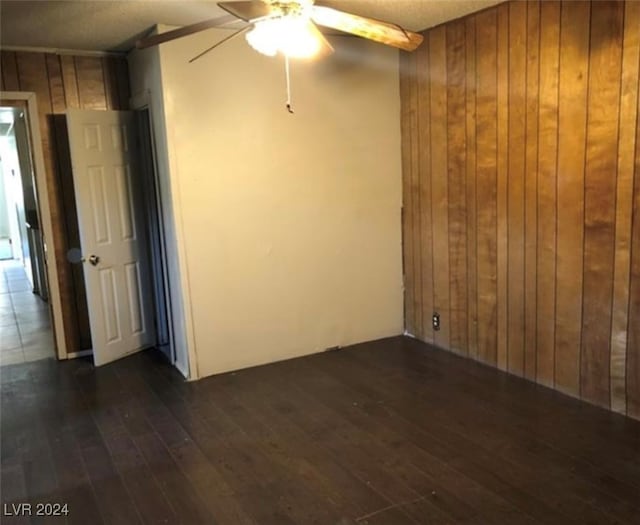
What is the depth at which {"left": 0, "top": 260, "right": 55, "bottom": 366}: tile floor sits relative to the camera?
15.9 ft

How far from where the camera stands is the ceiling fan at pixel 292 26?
2.40 m

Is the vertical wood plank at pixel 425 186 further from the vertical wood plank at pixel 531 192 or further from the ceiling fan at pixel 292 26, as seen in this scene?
the ceiling fan at pixel 292 26

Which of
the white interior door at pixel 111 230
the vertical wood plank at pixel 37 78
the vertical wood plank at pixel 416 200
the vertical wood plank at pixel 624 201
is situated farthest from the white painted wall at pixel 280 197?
the vertical wood plank at pixel 624 201

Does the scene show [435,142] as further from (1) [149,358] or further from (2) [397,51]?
(1) [149,358]

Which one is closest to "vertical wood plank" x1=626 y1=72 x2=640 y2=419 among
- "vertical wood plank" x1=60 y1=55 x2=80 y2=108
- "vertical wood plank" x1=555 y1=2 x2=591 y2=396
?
"vertical wood plank" x1=555 y1=2 x2=591 y2=396

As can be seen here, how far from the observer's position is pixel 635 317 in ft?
10.0

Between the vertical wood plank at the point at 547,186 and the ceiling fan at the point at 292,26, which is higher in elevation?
the ceiling fan at the point at 292,26

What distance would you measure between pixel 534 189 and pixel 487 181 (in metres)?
0.40

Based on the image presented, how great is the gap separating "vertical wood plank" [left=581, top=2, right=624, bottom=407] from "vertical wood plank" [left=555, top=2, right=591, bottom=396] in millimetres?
42

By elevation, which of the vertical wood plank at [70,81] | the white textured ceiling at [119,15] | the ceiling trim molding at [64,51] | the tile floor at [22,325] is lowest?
the tile floor at [22,325]

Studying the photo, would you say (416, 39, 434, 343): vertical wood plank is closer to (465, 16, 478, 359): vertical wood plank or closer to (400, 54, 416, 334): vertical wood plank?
(400, 54, 416, 334): vertical wood plank

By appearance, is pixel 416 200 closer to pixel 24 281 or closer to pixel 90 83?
pixel 90 83

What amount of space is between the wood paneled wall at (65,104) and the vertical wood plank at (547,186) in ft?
10.3

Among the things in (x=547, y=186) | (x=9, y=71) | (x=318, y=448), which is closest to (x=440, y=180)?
(x=547, y=186)
